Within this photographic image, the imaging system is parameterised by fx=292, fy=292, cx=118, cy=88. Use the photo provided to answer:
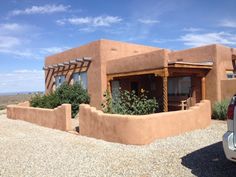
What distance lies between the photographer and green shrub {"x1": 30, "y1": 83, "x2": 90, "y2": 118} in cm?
1794

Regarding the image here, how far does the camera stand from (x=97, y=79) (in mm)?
18812

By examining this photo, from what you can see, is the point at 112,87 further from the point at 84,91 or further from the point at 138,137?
the point at 138,137

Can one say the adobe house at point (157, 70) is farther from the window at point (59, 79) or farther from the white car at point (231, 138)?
the white car at point (231, 138)

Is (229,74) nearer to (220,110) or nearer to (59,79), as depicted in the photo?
(220,110)

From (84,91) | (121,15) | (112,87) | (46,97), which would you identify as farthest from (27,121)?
(121,15)

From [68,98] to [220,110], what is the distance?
29.2ft

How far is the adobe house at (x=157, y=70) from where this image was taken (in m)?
14.9

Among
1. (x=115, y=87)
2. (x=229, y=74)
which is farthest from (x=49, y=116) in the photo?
(x=229, y=74)

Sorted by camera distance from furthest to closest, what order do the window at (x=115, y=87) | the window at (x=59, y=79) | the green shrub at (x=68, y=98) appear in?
the window at (x=59, y=79) → the window at (x=115, y=87) → the green shrub at (x=68, y=98)

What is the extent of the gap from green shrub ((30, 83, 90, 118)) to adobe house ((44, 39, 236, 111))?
88 cm

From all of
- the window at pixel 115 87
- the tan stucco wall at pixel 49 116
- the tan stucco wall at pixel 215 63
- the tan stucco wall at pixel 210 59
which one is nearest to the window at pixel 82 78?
the window at pixel 115 87

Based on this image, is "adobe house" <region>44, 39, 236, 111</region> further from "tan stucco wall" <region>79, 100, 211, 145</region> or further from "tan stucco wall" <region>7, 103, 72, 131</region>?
"tan stucco wall" <region>7, 103, 72, 131</region>

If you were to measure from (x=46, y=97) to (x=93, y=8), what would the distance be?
6337 millimetres

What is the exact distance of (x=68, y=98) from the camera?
1808cm
